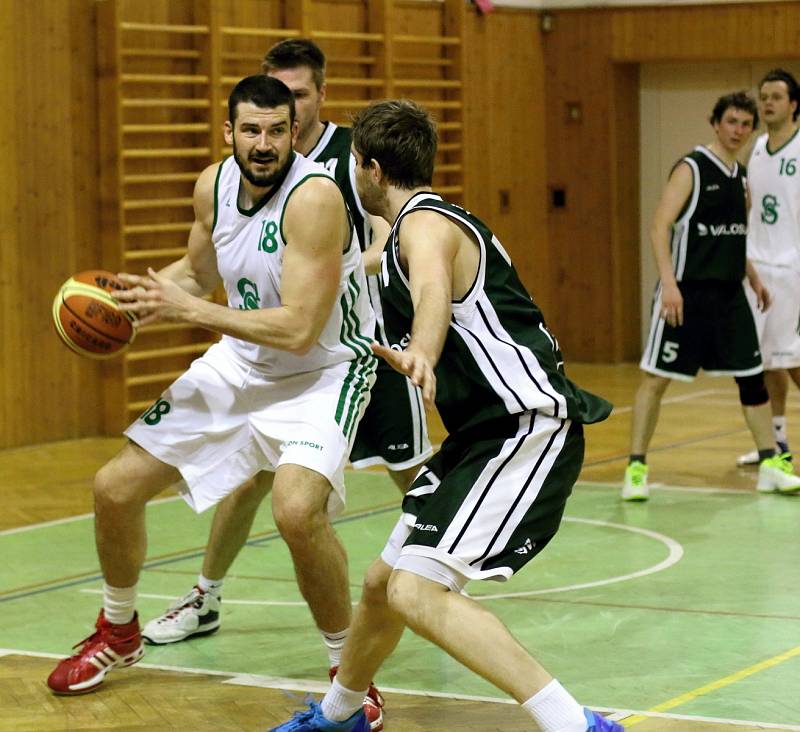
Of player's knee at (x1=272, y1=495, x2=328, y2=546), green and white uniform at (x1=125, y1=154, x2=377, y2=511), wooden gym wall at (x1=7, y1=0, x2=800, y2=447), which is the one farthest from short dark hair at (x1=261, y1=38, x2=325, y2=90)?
wooden gym wall at (x1=7, y1=0, x2=800, y2=447)

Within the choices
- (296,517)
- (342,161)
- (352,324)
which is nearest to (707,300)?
(342,161)

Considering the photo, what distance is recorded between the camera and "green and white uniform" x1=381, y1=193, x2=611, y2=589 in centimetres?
369

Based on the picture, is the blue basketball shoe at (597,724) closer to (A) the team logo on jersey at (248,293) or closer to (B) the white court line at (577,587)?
(A) the team logo on jersey at (248,293)

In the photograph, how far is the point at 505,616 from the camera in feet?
17.9

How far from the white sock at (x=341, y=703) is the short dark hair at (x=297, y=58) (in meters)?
2.10

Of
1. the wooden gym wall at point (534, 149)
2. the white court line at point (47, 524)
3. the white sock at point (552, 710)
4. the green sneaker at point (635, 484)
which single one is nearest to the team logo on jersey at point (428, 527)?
the white sock at point (552, 710)

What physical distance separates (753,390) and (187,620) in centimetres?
352

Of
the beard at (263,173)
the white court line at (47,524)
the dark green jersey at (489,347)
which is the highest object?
the beard at (263,173)

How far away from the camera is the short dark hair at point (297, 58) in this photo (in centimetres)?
521

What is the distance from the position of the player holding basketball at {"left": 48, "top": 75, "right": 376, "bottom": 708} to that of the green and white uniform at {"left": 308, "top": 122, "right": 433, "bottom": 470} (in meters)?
0.46

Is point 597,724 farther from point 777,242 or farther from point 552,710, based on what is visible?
point 777,242

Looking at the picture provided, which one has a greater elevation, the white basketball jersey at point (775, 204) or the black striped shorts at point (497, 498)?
the white basketball jersey at point (775, 204)

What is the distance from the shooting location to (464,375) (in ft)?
12.4

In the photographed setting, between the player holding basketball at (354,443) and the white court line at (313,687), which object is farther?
the player holding basketball at (354,443)
